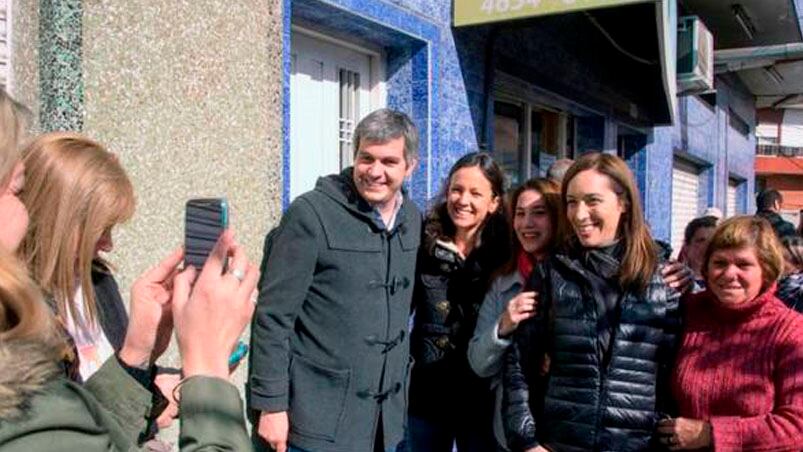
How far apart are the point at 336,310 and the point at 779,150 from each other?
31.3 m

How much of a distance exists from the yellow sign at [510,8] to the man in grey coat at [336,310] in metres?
1.83

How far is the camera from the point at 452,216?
2.98 m

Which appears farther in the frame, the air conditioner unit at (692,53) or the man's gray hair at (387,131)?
the air conditioner unit at (692,53)

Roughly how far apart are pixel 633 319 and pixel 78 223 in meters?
1.59

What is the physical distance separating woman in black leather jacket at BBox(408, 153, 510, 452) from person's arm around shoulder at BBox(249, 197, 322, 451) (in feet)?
1.88

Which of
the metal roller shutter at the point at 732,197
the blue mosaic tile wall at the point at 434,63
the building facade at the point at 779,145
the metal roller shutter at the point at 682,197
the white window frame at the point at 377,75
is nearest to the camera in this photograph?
the blue mosaic tile wall at the point at 434,63

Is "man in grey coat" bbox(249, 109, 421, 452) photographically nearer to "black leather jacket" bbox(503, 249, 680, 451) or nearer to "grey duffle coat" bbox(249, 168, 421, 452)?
"grey duffle coat" bbox(249, 168, 421, 452)

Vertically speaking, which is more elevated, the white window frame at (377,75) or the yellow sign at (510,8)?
the yellow sign at (510,8)

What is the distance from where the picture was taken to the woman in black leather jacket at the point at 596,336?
2340mm

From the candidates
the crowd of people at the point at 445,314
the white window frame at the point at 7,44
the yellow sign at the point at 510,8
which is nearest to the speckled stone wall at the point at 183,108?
the white window frame at the point at 7,44

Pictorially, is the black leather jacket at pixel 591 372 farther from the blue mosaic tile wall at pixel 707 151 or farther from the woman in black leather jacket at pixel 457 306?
the blue mosaic tile wall at pixel 707 151

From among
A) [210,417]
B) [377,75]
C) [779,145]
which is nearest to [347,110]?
[377,75]


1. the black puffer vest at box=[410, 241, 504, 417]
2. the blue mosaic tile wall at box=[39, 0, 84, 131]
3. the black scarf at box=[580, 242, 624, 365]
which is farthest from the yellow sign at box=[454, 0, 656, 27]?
the blue mosaic tile wall at box=[39, 0, 84, 131]

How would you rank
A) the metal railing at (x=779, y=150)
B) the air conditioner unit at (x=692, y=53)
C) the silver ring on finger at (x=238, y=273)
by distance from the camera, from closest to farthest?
the silver ring on finger at (x=238, y=273), the air conditioner unit at (x=692, y=53), the metal railing at (x=779, y=150)
